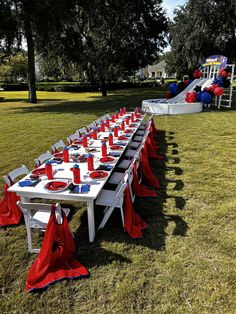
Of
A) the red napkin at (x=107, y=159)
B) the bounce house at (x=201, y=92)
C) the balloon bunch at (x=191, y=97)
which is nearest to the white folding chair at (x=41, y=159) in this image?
the red napkin at (x=107, y=159)

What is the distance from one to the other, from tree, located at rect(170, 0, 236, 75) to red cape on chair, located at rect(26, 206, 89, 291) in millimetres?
26799

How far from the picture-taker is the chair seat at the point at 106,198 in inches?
170

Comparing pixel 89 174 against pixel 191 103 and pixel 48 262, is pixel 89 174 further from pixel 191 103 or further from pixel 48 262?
pixel 191 103

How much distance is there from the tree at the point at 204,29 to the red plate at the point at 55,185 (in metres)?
26.0

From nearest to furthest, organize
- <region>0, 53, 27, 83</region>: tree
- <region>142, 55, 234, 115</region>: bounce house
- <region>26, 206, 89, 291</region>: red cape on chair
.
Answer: <region>26, 206, 89, 291</region>: red cape on chair
<region>142, 55, 234, 115</region>: bounce house
<region>0, 53, 27, 83</region>: tree

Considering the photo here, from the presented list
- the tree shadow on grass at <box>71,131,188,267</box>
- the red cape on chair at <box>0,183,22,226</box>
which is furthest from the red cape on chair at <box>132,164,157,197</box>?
the red cape on chair at <box>0,183,22,226</box>

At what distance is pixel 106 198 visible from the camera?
446cm

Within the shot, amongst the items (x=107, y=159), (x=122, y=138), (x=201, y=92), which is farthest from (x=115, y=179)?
(x=201, y=92)

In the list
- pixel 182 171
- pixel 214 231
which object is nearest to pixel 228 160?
pixel 182 171

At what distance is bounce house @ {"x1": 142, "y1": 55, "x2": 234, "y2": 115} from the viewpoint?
14.7 m

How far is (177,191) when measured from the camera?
18.3ft

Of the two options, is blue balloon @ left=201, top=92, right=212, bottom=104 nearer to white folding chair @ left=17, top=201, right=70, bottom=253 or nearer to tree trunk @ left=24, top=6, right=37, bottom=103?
tree trunk @ left=24, top=6, right=37, bottom=103

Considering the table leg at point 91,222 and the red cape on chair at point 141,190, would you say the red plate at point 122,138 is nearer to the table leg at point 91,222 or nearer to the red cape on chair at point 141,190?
the red cape on chair at point 141,190

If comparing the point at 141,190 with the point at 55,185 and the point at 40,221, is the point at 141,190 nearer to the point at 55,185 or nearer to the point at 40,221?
the point at 55,185
